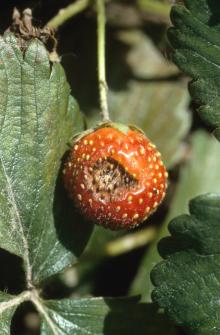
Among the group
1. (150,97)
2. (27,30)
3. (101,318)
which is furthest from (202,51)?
(150,97)

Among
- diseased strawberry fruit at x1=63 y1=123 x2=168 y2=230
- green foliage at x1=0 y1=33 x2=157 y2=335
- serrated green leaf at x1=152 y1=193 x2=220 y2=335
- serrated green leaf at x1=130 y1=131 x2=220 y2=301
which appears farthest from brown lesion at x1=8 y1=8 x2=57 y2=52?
serrated green leaf at x1=130 y1=131 x2=220 y2=301

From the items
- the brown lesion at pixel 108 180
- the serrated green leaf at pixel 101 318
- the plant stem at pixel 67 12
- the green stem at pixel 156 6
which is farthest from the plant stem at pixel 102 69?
the serrated green leaf at pixel 101 318

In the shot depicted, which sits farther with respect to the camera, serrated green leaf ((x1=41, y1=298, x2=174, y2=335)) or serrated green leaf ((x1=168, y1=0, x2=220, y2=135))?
serrated green leaf ((x1=41, y1=298, x2=174, y2=335))

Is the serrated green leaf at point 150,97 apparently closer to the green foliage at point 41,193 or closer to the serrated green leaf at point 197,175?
the serrated green leaf at point 197,175

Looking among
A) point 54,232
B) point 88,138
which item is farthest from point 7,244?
point 88,138

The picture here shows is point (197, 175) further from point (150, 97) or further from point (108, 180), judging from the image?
point (108, 180)

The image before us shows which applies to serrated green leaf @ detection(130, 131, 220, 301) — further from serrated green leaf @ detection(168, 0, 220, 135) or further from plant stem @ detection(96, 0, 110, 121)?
serrated green leaf @ detection(168, 0, 220, 135)

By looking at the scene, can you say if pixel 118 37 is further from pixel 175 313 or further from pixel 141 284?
pixel 175 313
